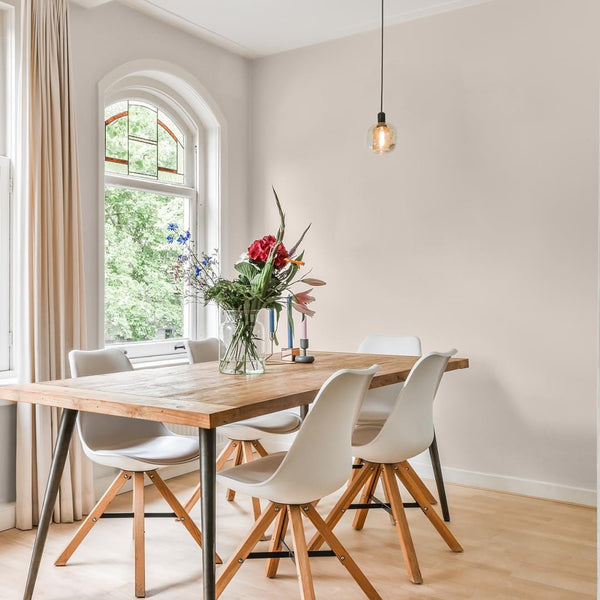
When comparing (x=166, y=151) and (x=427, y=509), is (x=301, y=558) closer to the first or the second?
(x=427, y=509)

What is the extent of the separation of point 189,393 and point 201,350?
1220mm

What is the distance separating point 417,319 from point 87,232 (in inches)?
78.9

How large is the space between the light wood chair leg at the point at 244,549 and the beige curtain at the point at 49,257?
4.44 feet

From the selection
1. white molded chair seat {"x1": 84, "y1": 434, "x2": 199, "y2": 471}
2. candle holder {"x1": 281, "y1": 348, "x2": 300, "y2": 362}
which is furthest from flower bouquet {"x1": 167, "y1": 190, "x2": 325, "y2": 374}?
candle holder {"x1": 281, "y1": 348, "x2": 300, "y2": 362}

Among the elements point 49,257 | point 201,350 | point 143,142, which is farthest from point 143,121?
point 201,350

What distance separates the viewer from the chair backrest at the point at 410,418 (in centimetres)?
253

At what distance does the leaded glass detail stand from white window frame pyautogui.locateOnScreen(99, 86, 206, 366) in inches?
1.5

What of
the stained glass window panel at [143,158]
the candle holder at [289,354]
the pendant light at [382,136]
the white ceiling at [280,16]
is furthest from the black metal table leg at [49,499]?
the white ceiling at [280,16]

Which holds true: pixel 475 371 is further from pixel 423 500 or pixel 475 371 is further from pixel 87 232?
pixel 87 232

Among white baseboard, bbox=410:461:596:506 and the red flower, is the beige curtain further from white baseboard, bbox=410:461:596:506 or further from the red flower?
white baseboard, bbox=410:461:596:506

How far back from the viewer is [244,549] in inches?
85.7

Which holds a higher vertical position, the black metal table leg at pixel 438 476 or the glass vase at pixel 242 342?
the glass vase at pixel 242 342

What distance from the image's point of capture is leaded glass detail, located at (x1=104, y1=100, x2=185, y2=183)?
3.93 metres

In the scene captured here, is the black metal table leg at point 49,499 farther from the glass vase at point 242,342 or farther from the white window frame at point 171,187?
the white window frame at point 171,187
